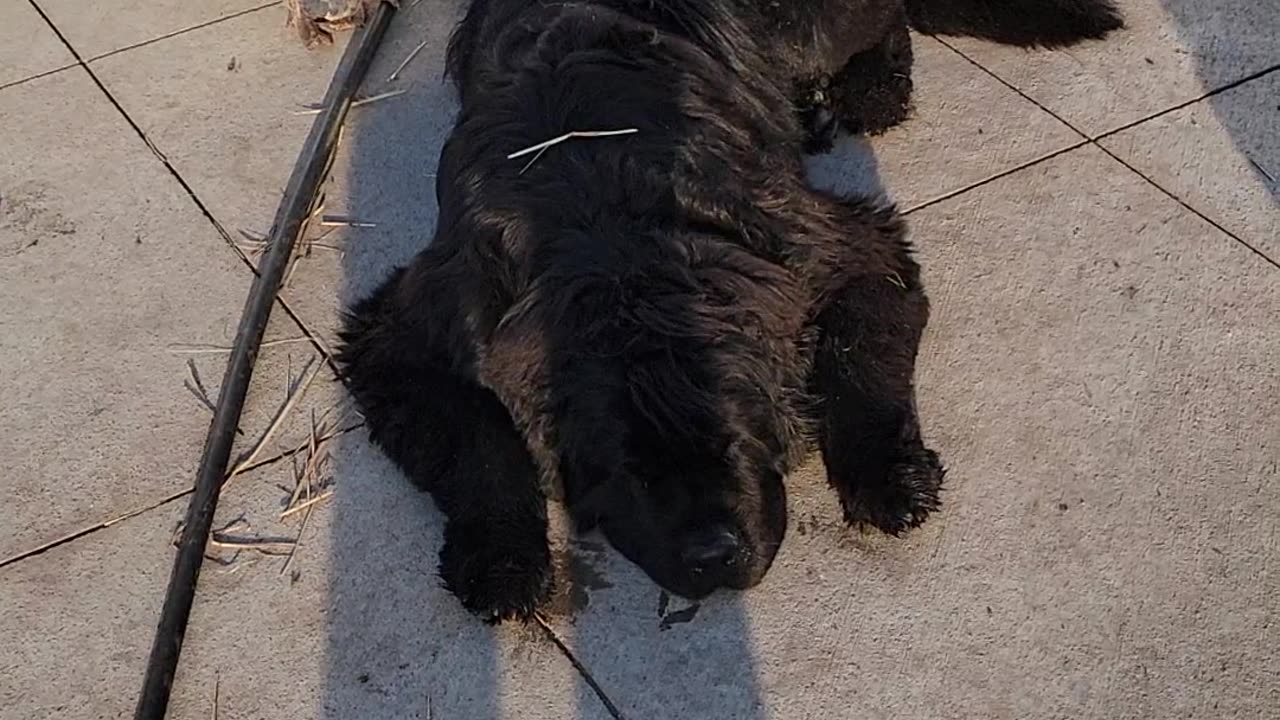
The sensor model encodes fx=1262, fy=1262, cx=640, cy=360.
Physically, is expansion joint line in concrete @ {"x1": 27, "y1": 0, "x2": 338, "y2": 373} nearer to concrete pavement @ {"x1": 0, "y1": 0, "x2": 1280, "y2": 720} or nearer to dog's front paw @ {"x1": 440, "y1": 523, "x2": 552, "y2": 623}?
concrete pavement @ {"x1": 0, "y1": 0, "x2": 1280, "y2": 720}

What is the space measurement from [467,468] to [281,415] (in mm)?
723

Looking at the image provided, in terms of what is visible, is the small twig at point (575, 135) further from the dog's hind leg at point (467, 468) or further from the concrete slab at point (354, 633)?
the concrete slab at point (354, 633)

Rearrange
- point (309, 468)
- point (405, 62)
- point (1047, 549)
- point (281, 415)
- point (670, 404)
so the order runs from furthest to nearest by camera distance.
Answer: point (405, 62)
point (281, 415)
point (309, 468)
point (1047, 549)
point (670, 404)

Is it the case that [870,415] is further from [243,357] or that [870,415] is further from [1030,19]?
[1030,19]

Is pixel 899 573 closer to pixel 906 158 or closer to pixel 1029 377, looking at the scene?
pixel 1029 377

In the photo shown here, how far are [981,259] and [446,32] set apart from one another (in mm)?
2368

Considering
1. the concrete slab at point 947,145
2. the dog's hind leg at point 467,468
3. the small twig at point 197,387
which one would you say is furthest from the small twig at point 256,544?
the concrete slab at point 947,145

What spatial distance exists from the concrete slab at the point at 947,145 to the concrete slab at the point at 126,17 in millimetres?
2433

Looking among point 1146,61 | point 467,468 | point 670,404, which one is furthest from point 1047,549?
point 1146,61

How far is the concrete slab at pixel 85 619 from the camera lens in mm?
2971

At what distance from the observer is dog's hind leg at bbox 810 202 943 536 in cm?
310

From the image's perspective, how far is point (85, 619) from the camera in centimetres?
313

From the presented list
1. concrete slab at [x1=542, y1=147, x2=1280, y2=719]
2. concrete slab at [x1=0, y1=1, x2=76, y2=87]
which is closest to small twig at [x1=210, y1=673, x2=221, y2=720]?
concrete slab at [x1=542, y1=147, x2=1280, y2=719]

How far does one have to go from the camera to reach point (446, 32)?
16.4 ft
